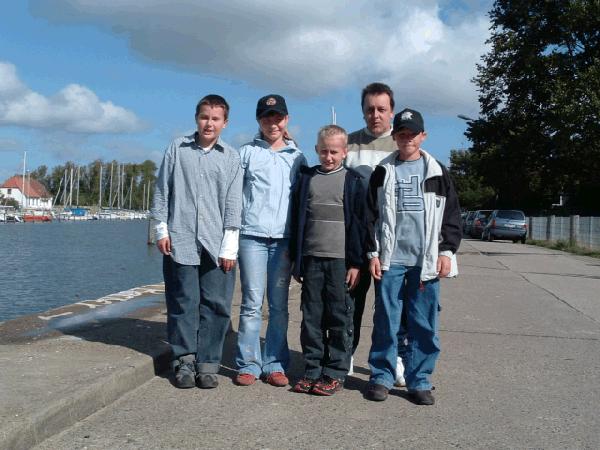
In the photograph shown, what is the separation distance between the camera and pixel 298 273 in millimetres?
5355

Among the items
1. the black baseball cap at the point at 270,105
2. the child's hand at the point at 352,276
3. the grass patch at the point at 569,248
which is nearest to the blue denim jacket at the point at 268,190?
the black baseball cap at the point at 270,105

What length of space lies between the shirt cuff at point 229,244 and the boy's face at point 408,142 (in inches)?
53.6

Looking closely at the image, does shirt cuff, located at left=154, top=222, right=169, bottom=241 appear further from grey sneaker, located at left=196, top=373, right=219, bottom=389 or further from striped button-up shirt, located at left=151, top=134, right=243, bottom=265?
grey sneaker, located at left=196, top=373, right=219, bottom=389

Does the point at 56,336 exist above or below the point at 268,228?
below

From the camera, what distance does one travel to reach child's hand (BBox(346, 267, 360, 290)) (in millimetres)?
5270

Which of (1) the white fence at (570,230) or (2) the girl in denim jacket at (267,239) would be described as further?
(1) the white fence at (570,230)

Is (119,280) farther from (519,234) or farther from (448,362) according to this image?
(519,234)

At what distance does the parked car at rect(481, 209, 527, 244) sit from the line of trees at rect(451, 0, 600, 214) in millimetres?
4122

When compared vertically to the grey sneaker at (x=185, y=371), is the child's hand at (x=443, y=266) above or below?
above

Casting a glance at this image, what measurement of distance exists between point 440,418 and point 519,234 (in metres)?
33.6

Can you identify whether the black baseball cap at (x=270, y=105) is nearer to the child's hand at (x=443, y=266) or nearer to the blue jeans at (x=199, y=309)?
the blue jeans at (x=199, y=309)

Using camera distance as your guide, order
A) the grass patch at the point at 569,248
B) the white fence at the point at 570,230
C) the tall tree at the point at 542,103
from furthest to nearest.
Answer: the tall tree at the point at 542,103 → the white fence at the point at 570,230 → the grass patch at the point at 569,248

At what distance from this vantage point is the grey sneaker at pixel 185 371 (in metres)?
5.30

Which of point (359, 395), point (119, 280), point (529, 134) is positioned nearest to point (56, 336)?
point (359, 395)
